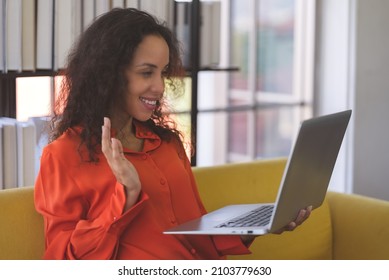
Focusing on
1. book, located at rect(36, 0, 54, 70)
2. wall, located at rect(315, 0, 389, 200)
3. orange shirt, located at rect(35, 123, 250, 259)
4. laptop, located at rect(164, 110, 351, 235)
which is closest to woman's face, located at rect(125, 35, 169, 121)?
orange shirt, located at rect(35, 123, 250, 259)

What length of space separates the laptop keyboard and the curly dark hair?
388mm

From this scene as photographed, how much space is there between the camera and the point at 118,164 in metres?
1.72

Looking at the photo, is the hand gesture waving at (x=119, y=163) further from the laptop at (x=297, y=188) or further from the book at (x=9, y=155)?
the book at (x=9, y=155)

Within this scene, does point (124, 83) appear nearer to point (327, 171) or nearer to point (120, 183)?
point (120, 183)

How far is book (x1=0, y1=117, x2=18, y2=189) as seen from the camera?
2516 millimetres

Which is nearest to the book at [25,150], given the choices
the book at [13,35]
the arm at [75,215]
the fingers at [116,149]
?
the book at [13,35]

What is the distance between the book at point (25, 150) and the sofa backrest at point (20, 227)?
1.45 ft

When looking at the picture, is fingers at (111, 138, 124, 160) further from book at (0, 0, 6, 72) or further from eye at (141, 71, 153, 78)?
book at (0, 0, 6, 72)

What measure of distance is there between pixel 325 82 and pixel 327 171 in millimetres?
2002

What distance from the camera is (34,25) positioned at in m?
2.54

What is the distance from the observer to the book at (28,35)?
2.51m

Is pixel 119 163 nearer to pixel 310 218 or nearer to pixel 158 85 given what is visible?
pixel 158 85

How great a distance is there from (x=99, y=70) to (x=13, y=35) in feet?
2.11
